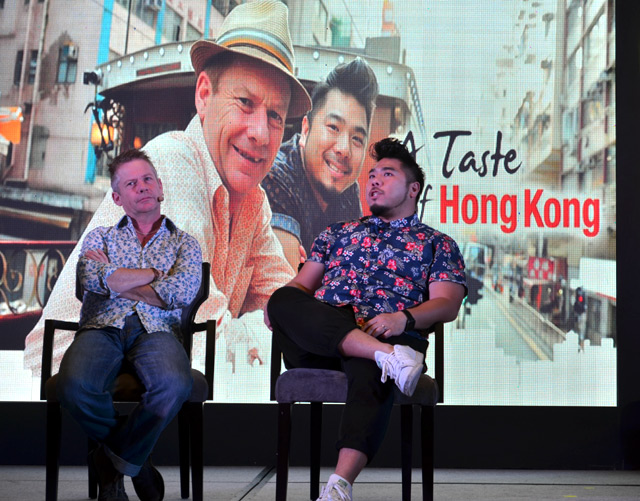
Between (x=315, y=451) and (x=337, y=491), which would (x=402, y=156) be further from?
(x=337, y=491)

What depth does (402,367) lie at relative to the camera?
2133 mm

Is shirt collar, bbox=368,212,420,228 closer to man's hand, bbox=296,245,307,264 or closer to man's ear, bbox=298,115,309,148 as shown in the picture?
man's hand, bbox=296,245,307,264

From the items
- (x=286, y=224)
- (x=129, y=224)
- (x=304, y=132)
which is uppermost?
(x=304, y=132)

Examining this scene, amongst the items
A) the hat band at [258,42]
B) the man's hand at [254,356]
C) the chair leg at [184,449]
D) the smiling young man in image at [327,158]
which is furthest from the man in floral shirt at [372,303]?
the hat band at [258,42]

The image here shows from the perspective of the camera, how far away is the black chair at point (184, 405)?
242 centimetres

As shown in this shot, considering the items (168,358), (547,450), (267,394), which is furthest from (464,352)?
(168,358)

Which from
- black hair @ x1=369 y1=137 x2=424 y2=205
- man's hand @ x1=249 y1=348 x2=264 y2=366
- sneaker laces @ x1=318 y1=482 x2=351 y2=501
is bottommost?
sneaker laces @ x1=318 y1=482 x2=351 y2=501

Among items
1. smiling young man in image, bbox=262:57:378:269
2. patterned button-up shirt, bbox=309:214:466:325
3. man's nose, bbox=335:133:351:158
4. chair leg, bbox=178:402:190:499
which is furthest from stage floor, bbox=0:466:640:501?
man's nose, bbox=335:133:351:158

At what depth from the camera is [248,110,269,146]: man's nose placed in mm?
3574

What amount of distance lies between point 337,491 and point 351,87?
6.67 feet

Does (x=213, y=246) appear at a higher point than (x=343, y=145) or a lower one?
lower

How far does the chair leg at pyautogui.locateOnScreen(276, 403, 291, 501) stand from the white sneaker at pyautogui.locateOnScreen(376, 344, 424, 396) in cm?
37

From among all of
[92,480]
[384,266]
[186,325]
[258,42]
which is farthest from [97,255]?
[258,42]

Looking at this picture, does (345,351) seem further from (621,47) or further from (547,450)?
(621,47)
